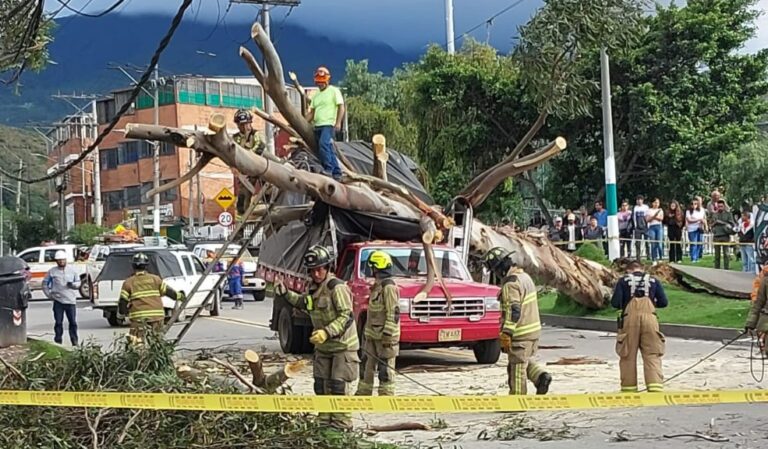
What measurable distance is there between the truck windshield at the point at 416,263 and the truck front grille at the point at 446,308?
1.00 m

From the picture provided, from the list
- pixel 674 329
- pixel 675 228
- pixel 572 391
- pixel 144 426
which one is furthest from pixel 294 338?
pixel 675 228

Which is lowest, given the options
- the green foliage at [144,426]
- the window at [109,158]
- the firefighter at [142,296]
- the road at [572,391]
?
the road at [572,391]

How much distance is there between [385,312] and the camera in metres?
11.0

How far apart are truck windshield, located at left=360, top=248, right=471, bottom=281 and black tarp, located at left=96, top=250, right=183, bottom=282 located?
410 inches

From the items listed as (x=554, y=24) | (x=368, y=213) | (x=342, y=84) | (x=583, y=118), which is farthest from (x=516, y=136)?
(x=342, y=84)

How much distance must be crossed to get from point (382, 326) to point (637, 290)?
2670 millimetres

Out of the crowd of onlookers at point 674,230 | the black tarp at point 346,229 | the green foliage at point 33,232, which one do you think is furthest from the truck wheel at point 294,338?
the green foliage at point 33,232

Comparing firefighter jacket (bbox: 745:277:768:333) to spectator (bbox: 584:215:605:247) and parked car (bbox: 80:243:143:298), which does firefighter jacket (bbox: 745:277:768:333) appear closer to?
spectator (bbox: 584:215:605:247)

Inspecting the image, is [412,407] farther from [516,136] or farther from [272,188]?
[516,136]

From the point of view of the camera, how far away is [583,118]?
3509 centimetres

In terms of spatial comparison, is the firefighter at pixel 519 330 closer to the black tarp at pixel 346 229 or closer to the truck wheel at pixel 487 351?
the truck wheel at pixel 487 351

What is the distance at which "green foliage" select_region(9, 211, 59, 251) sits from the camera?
7914cm

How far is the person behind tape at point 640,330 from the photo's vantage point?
10.4 metres

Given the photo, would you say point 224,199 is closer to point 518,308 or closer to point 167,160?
point 518,308
